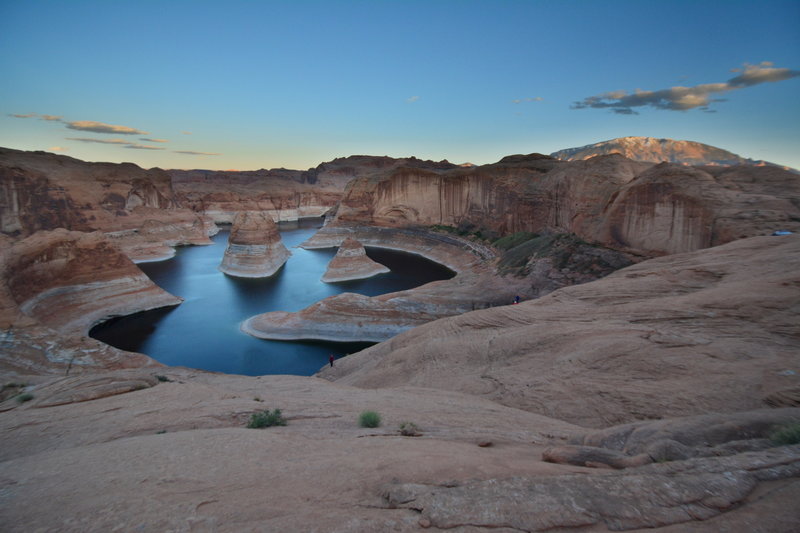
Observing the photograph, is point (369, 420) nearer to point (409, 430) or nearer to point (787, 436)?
point (409, 430)

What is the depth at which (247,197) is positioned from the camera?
75312 mm

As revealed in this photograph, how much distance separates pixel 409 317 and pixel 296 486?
18.4 meters

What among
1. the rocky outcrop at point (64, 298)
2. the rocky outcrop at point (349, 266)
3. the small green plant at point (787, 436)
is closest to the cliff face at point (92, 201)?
the rocky outcrop at point (64, 298)

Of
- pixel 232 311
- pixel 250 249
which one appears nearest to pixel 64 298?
pixel 232 311

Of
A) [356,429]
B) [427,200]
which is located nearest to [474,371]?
[356,429]

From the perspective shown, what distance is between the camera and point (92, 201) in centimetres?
4384

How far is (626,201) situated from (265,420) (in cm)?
1922

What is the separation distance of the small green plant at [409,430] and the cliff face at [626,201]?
46.6ft

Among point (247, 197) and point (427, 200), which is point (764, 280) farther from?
point (247, 197)

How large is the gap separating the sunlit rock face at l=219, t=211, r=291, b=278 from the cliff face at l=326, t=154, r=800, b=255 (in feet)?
73.8

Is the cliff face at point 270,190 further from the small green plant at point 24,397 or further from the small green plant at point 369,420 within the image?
the small green plant at point 369,420

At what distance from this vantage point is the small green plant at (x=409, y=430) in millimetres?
5277

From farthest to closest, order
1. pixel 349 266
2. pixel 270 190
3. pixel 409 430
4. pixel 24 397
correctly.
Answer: pixel 270 190, pixel 349 266, pixel 24 397, pixel 409 430

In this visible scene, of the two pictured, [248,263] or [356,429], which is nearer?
[356,429]
